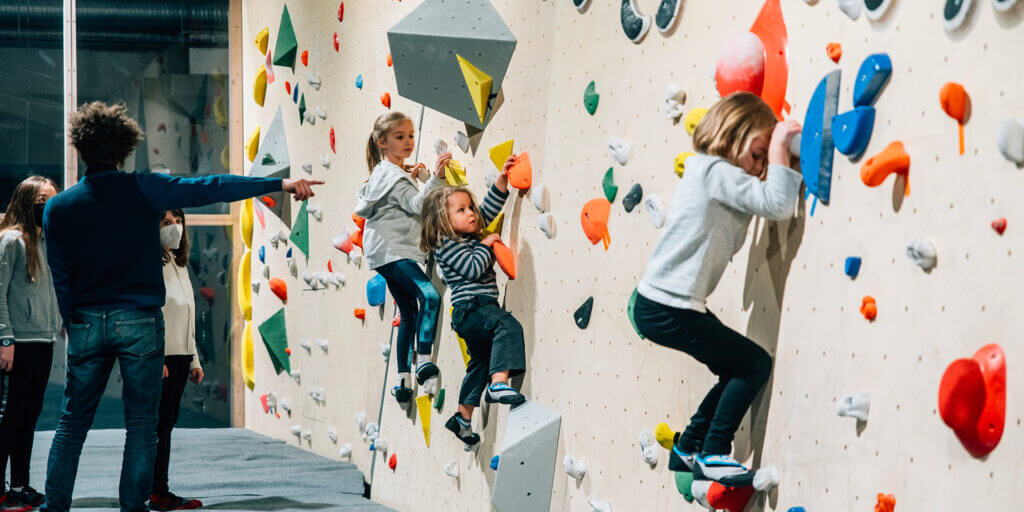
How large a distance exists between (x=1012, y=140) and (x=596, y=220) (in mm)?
1507

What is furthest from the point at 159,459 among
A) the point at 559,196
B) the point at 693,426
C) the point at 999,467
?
the point at 999,467

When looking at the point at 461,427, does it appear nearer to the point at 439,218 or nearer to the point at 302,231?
the point at 439,218

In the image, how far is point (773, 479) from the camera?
2422 mm

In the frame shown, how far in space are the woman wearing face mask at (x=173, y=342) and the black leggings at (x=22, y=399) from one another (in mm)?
469

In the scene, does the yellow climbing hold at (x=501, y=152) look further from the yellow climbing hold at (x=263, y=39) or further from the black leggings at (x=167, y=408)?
the yellow climbing hold at (x=263, y=39)

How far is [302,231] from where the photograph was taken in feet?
18.1

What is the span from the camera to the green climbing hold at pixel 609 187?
10.1 feet

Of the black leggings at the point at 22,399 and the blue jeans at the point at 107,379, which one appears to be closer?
the blue jeans at the point at 107,379

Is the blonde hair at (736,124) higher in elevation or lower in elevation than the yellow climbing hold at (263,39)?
lower

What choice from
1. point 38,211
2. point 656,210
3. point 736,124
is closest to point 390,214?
point 38,211

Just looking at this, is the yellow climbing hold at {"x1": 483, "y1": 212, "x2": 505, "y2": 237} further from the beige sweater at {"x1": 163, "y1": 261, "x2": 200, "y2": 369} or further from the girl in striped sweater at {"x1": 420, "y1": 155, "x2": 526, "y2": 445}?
the beige sweater at {"x1": 163, "y1": 261, "x2": 200, "y2": 369}

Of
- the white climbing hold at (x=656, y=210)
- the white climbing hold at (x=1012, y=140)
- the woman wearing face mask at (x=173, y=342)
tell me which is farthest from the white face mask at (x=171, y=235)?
the white climbing hold at (x=1012, y=140)

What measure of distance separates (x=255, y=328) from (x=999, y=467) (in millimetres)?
5104

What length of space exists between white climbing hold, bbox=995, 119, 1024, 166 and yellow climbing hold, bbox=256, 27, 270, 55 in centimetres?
491
